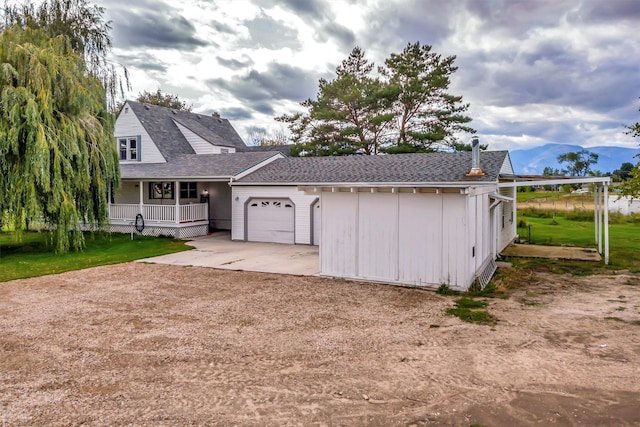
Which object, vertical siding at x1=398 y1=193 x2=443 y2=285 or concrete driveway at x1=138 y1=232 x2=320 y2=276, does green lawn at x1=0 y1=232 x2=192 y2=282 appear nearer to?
concrete driveway at x1=138 y1=232 x2=320 y2=276

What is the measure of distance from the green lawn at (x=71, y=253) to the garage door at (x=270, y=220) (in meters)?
2.98

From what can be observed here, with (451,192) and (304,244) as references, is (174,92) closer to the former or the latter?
(304,244)

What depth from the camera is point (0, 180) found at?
11.5 metres

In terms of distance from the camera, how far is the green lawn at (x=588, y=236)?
41.5 ft

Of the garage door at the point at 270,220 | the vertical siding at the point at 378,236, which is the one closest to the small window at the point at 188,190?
the garage door at the point at 270,220

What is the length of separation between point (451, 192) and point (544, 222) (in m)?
18.4

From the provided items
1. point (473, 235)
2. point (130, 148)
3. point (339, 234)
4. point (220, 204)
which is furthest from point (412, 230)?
point (130, 148)

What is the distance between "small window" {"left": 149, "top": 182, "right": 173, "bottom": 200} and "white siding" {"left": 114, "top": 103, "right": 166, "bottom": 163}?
4.37ft

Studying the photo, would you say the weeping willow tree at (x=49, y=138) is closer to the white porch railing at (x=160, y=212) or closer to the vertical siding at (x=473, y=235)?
the white porch railing at (x=160, y=212)

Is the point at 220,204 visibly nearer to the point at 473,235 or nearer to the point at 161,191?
the point at 161,191

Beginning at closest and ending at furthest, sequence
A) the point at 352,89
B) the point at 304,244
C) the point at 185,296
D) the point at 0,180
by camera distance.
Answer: the point at 185,296, the point at 0,180, the point at 304,244, the point at 352,89

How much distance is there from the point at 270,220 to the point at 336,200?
7.55 metres

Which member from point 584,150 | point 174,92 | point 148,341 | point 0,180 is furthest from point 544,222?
point 584,150

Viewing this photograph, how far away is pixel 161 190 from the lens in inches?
807
